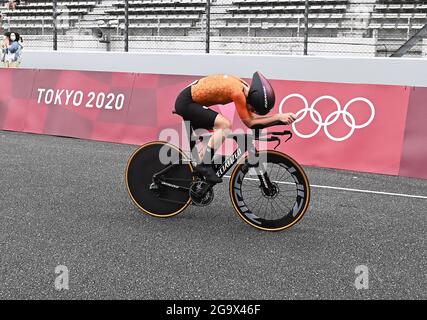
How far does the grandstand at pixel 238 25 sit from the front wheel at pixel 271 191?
8.51 m

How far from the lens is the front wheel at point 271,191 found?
4527 millimetres

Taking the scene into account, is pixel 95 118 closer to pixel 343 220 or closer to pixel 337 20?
pixel 343 220

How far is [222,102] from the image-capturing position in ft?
15.3

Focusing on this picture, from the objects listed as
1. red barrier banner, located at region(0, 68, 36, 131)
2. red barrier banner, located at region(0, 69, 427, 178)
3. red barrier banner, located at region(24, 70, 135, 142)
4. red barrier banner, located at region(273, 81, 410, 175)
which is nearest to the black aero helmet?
red barrier banner, located at region(0, 69, 427, 178)

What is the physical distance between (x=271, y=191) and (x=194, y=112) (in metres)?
0.99

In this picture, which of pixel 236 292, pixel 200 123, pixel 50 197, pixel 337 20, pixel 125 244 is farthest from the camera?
pixel 337 20

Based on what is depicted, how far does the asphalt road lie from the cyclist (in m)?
0.76

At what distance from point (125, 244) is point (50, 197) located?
5.99ft

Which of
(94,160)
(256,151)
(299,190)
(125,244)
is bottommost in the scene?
(94,160)

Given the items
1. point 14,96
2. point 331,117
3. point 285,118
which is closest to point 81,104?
point 14,96

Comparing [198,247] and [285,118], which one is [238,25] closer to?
[285,118]

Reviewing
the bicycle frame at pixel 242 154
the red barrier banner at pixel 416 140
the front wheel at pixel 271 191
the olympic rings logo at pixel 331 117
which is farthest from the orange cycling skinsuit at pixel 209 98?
the red barrier banner at pixel 416 140

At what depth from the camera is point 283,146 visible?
27.1ft

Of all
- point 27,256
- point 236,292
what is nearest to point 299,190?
point 236,292
